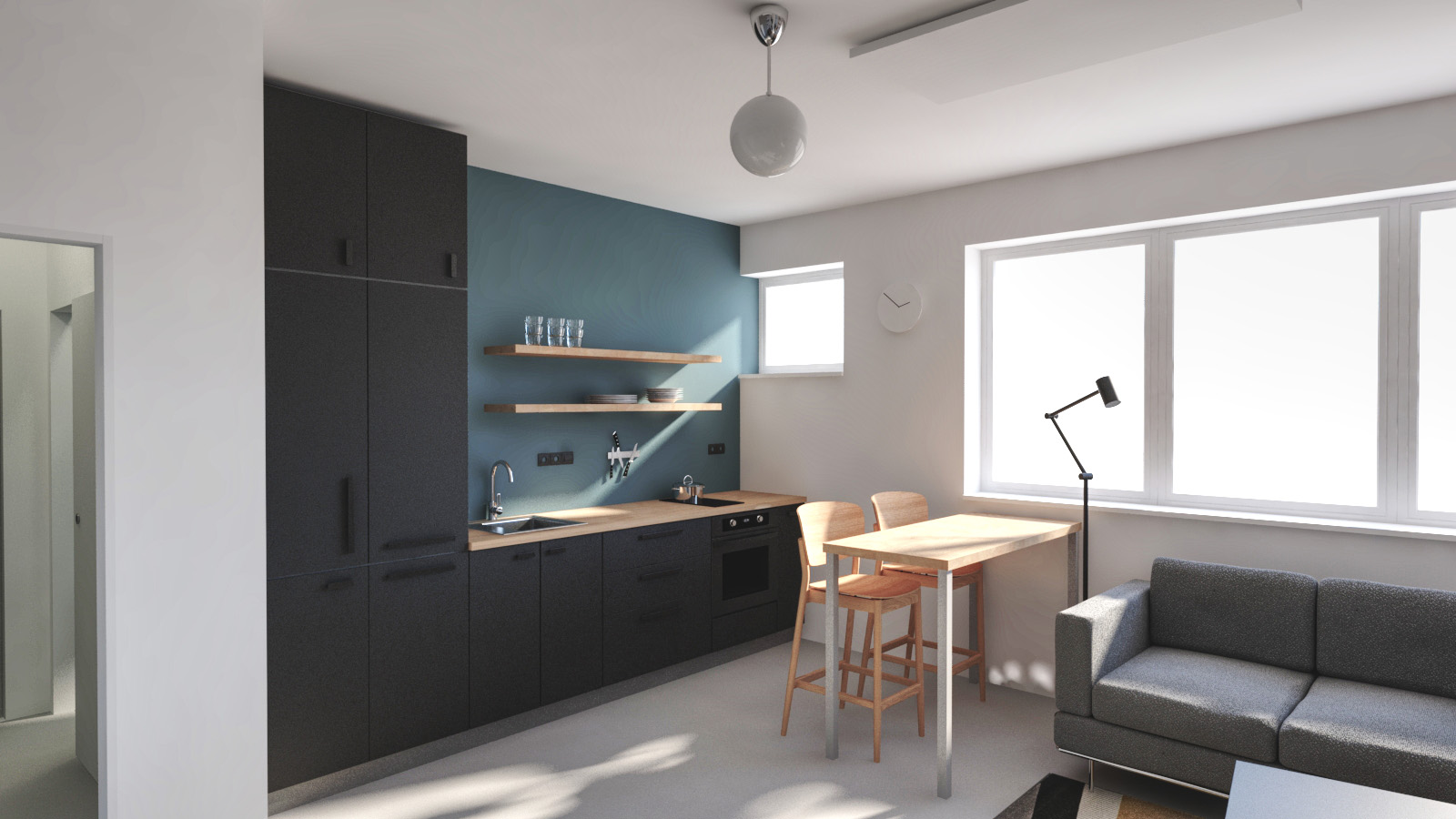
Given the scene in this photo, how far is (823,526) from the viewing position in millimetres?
4055

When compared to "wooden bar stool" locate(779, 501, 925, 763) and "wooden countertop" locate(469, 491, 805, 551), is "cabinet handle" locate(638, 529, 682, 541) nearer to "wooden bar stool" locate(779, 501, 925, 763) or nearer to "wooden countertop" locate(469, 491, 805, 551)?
"wooden countertop" locate(469, 491, 805, 551)

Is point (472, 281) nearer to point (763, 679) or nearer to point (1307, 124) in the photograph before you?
point (763, 679)

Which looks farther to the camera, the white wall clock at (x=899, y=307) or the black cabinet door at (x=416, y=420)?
the white wall clock at (x=899, y=307)

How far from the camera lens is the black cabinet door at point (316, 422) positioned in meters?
3.08

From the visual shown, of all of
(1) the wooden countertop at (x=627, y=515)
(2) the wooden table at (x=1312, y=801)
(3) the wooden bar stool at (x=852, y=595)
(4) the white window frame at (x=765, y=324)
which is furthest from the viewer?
(4) the white window frame at (x=765, y=324)

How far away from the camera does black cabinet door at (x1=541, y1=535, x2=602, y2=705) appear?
3.99 meters

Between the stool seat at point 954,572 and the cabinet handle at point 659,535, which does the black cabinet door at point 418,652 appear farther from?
the stool seat at point 954,572

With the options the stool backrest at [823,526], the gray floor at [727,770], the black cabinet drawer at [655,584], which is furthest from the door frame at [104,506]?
the stool backrest at [823,526]

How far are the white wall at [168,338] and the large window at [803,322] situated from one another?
11.5ft

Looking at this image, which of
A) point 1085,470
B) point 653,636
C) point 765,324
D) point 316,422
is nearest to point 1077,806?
point 1085,470

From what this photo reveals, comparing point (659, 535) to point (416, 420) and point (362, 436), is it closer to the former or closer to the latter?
point (416, 420)

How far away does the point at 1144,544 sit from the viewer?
160 inches

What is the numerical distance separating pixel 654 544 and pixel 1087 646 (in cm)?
215

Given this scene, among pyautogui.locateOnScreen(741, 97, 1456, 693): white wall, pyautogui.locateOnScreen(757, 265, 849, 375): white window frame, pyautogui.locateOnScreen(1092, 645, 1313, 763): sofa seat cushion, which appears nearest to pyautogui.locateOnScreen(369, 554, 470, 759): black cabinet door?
pyautogui.locateOnScreen(741, 97, 1456, 693): white wall
